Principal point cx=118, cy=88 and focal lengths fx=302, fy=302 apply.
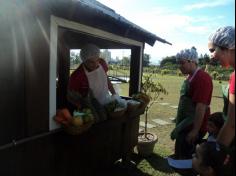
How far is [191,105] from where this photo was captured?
377 centimetres

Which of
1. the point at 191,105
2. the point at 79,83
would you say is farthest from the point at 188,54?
the point at 79,83

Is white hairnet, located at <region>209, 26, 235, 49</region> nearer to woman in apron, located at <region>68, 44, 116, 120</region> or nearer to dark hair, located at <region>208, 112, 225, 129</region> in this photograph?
dark hair, located at <region>208, 112, 225, 129</region>

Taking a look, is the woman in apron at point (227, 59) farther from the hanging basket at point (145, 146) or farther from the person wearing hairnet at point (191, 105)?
the hanging basket at point (145, 146)

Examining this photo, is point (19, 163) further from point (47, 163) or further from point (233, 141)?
point (233, 141)

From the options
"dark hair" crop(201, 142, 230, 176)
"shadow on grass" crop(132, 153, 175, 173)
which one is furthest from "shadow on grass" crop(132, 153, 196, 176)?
"dark hair" crop(201, 142, 230, 176)

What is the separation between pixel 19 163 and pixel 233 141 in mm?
2261

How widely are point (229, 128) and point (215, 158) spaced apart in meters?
0.32

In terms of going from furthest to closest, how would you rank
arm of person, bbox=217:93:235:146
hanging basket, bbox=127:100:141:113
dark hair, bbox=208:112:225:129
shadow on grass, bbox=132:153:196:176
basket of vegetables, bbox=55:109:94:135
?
shadow on grass, bbox=132:153:196:176, hanging basket, bbox=127:100:141:113, basket of vegetables, bbox=55:109:94:135, dark hair, bbox=208:112:225:129, arm of person, bbox=217:93:235:146

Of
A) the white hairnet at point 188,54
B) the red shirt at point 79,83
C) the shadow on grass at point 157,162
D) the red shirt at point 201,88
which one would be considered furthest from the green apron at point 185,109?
the shadow on grass at point 157,162

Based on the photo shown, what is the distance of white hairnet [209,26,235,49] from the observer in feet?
7.81

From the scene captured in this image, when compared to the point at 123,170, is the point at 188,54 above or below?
above

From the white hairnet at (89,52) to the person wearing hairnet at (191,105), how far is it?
3.90 feet

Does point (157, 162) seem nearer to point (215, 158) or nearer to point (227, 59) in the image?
point (215, 158)

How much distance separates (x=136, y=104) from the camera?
5.61 meters
